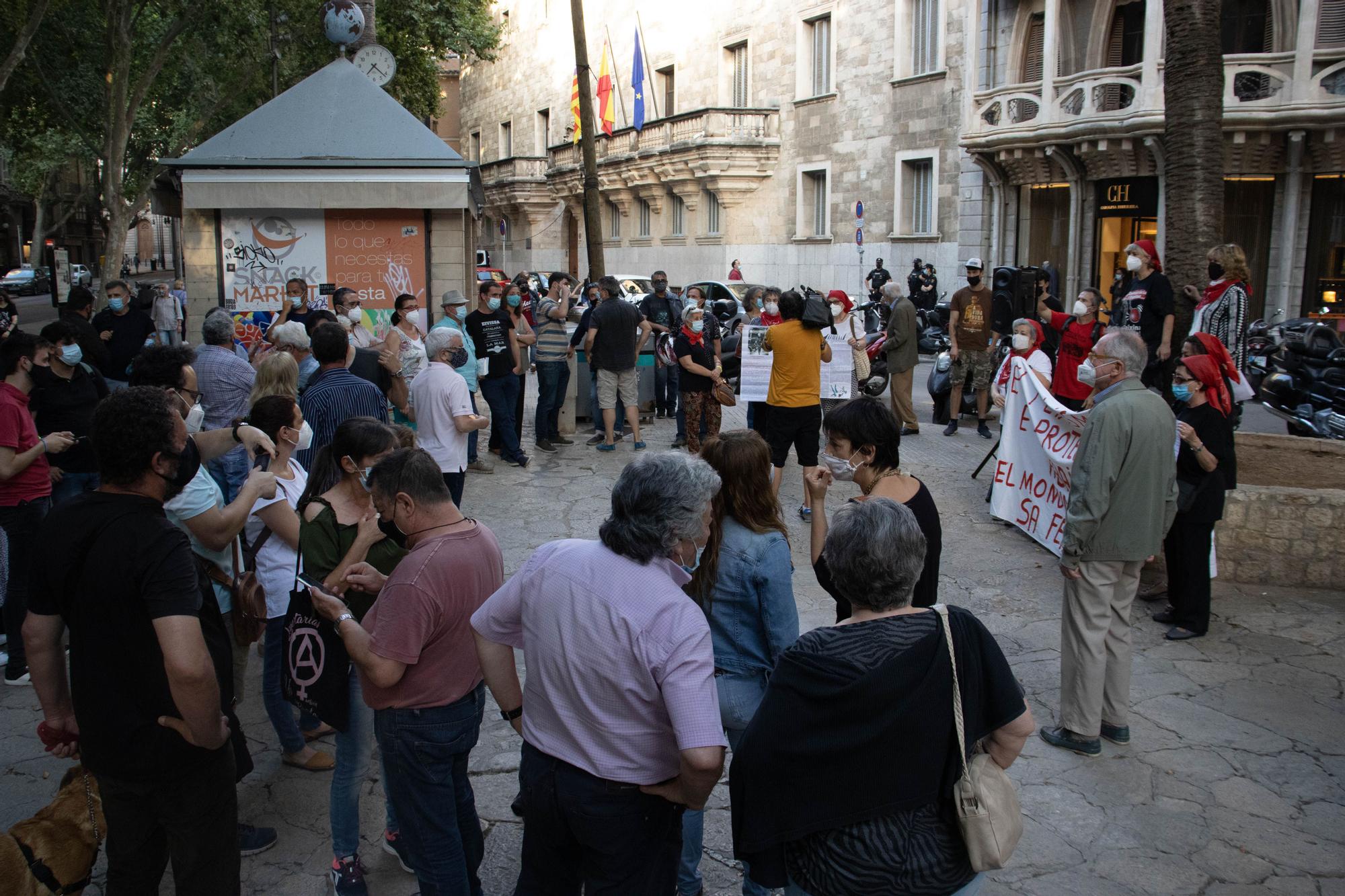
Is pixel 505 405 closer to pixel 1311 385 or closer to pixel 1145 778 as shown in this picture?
pixel 1145 778

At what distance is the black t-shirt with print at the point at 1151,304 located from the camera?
31.3 ft

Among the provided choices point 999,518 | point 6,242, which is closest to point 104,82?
point 999,518

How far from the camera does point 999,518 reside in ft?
28.0

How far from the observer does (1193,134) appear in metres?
8.73

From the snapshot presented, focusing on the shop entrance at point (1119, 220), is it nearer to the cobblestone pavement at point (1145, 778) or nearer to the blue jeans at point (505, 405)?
the blue jeans at point (505, 405)

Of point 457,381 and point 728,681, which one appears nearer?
point 728,681

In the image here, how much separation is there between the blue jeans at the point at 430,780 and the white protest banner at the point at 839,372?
758 cm

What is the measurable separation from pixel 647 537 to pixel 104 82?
28787 mm

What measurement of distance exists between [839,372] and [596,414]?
9.70ft

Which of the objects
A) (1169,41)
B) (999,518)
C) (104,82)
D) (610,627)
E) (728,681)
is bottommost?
(999,518)

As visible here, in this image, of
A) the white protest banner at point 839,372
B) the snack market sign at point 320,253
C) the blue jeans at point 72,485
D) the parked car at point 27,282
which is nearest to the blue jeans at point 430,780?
the blue jeans at point 72,485

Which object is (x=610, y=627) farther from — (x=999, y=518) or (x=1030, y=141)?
(x=1030, y=141)

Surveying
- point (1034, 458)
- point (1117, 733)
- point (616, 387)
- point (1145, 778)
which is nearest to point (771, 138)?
point (616, 387)

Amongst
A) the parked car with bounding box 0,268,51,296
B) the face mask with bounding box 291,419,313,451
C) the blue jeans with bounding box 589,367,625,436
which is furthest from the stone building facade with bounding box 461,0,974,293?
the parked car with bounding box 0,268,51,296
